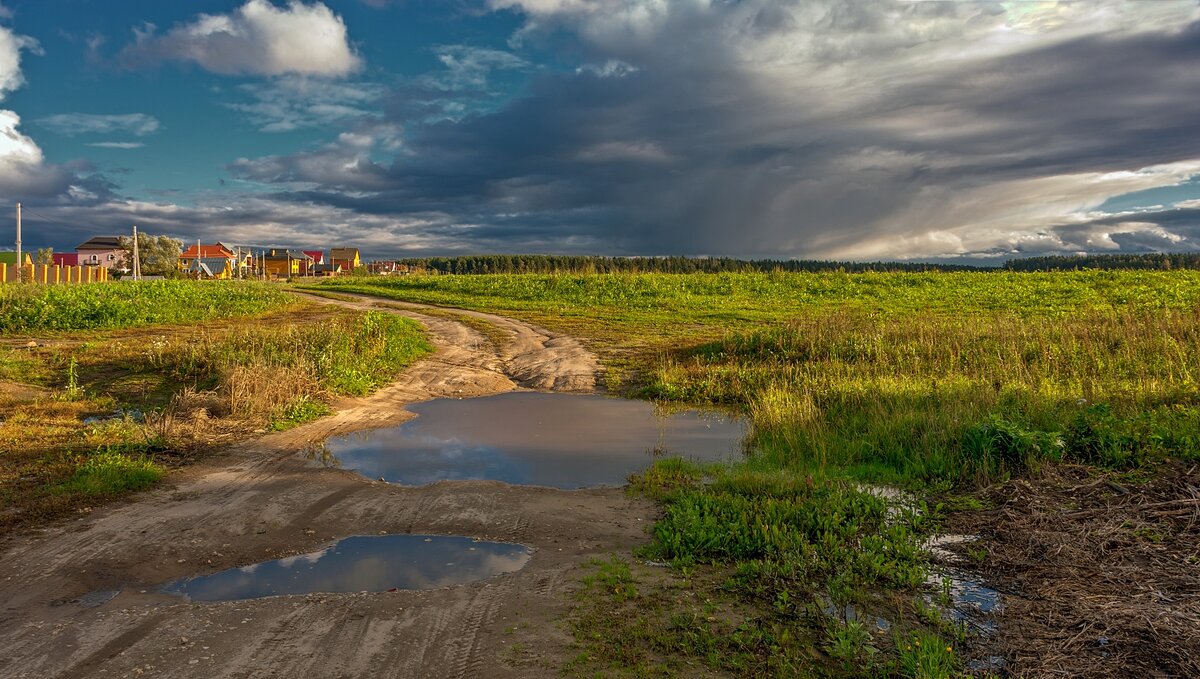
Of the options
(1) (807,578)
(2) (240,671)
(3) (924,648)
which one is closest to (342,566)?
(2) (240,671)

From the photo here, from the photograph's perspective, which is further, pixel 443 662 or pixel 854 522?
pixel 854 522

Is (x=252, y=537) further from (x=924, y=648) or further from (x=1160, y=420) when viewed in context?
(x=1160, y=420)

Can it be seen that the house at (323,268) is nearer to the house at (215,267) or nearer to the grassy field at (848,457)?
the house at (215,267)

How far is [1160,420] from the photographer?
9.00 metres

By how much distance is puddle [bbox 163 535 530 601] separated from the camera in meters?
5.32

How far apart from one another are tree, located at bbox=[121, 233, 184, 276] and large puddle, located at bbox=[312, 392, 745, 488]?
74564 millimetres

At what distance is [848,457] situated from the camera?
8891 mm

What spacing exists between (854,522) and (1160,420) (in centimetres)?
587

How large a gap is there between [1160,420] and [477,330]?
62.0 feet

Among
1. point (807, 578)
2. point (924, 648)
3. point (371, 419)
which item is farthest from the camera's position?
point (371, 419)

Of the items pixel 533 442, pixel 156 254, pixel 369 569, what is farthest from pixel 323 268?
pixel 369 569

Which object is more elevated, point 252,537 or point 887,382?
point 887,382

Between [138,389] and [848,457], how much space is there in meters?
12.5

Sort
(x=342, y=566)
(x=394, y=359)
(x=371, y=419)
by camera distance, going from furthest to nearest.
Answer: (x=394, y=359) < (x=371, y=419) < (x=342, y=566)
